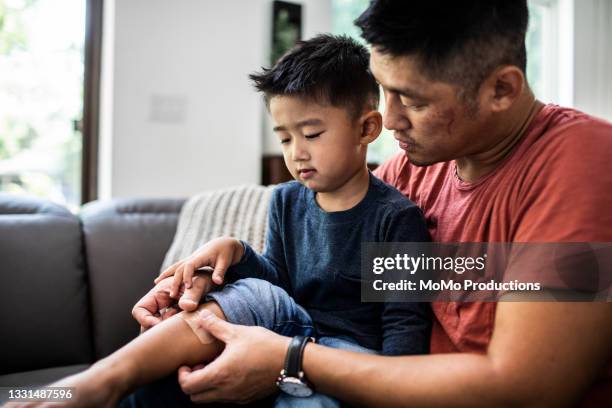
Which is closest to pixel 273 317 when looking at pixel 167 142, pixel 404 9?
pixel 404 9

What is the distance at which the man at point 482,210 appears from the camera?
0.83 meters

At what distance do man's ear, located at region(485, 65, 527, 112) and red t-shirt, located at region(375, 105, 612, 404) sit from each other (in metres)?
0.07

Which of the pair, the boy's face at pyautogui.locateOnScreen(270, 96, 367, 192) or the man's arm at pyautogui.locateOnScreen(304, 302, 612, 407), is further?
the boy's face at pyautogui.locateOnScreen(270, 96, 367, 192)

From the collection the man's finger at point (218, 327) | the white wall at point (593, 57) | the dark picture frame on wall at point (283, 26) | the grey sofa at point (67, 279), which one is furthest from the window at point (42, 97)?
the white wall at point (593, 57)

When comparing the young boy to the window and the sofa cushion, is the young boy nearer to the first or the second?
the sofa cushion

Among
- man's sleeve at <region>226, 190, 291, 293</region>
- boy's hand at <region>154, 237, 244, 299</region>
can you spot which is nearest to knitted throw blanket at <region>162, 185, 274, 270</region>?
man's sleeve at <region>226, 190, 291, 293</region>

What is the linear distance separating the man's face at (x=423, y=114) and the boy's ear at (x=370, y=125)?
15 cm

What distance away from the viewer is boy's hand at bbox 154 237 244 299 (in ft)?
3.65

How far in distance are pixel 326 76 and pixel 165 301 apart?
56 cm

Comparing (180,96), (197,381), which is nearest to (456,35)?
(197,381)

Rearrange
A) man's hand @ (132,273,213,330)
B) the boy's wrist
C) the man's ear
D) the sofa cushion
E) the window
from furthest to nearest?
the window < the sofa cushion < the boy's wrist < man's hand @ (132,273,213,330) < the man's ear

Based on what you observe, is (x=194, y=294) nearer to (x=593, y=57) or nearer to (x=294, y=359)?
(x=294, y=359)

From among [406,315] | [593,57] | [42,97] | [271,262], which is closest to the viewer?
[406,315]

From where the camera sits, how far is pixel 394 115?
103 cm
